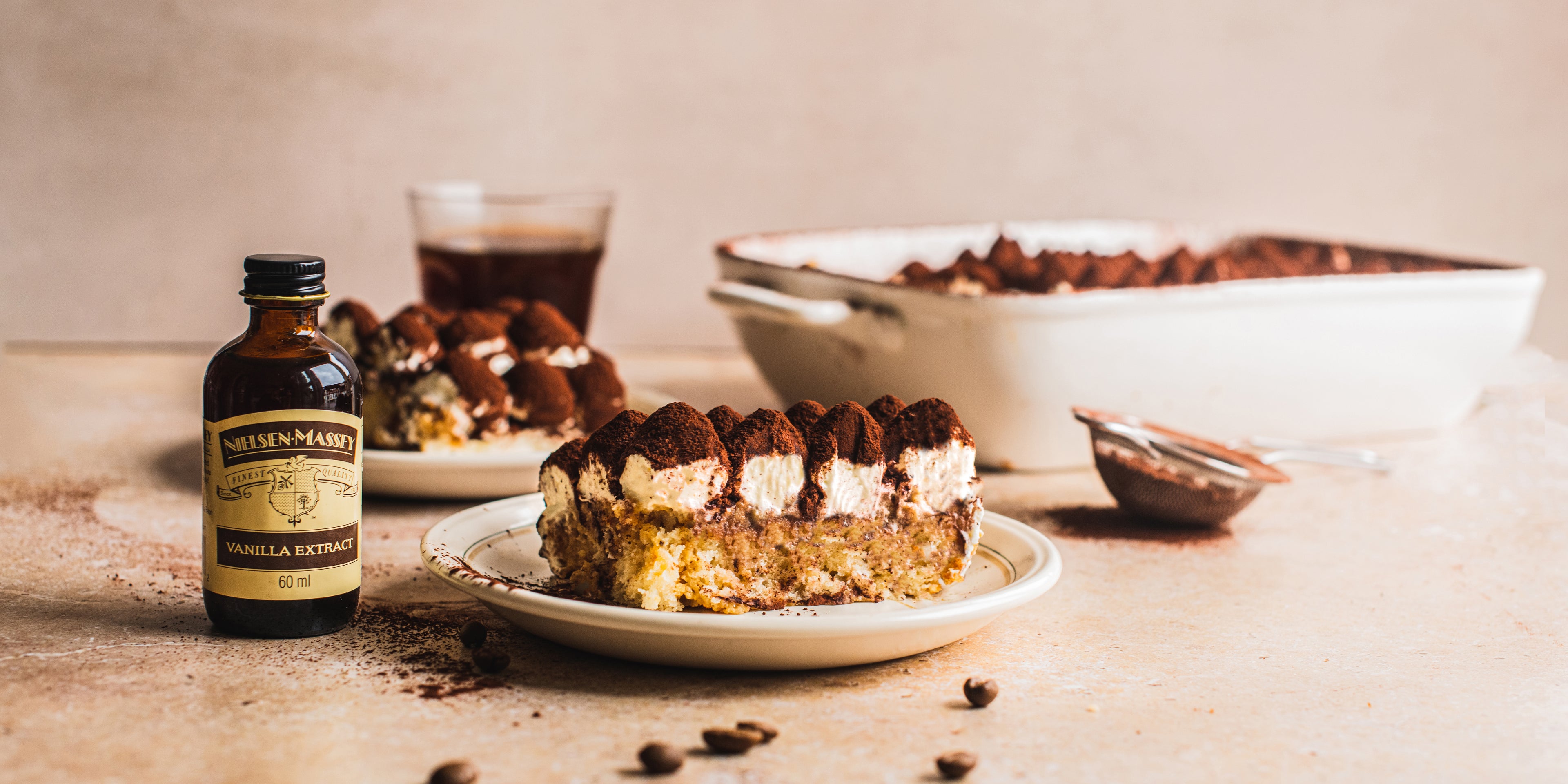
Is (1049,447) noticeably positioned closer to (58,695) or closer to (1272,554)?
(1272,554)

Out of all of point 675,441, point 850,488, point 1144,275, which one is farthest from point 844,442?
point 1144,275

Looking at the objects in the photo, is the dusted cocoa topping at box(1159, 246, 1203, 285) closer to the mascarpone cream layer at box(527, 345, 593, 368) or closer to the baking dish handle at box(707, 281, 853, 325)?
the baking dish handle at box(707, 281, 853, 325)

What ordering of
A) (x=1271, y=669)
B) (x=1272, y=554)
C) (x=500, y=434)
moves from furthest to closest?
(x=500, y=434) < (x=1272, y=554) < (x=1271, y=669)

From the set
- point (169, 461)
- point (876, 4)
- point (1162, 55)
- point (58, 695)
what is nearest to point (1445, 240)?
point (1162, 55)

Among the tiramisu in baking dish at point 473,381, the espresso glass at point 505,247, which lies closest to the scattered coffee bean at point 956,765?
Answer: the tiramisu in baking dish at point 473,381

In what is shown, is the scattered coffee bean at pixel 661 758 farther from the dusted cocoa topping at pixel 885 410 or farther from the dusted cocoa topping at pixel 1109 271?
the dusted cocoa topping at pixel 1109 271

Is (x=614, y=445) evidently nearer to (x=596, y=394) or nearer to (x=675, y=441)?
(x=675, y=441)

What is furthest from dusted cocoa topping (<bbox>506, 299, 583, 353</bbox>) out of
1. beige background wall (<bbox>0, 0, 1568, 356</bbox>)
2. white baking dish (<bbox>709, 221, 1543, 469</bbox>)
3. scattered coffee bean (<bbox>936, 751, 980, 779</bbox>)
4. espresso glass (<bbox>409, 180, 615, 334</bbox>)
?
beige background wall (<bbox>0, 0, 1568, 356</bbox>)
